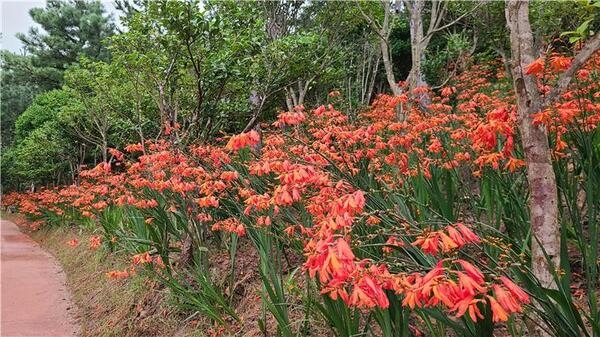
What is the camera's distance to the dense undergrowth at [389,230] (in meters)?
1.46

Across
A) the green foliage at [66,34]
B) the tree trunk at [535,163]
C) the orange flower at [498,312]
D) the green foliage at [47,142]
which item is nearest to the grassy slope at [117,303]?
the tree trunk at [535,163]

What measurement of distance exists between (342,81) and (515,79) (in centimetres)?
781

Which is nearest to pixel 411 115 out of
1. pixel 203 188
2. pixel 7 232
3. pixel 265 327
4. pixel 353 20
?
pixel 203 188

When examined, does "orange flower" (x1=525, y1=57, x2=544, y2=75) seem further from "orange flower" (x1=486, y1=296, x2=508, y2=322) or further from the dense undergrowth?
"orange flower" (x1=486, y1=296, x2=508, y2=322)

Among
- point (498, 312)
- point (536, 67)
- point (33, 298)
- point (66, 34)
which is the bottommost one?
point (33, 298)

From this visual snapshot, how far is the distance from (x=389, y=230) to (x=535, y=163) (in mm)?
681

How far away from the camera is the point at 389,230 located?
173 cm

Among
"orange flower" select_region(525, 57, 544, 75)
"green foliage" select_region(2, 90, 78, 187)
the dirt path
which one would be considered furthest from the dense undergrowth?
"green foliage" select_region(2, 90, 78, 187)

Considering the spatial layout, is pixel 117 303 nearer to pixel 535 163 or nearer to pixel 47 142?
pixel 535 163

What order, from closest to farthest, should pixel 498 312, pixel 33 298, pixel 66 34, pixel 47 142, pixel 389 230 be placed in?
pixel 498 312 < pixel 389 230 < pixel 33 298 < pixel 47 142 < pixel 66 34

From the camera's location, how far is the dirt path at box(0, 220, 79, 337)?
443cm

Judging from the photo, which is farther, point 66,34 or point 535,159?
point 66,34

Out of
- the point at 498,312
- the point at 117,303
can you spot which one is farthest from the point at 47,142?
the point at 498,312

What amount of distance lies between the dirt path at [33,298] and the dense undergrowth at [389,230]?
937 millimetres
